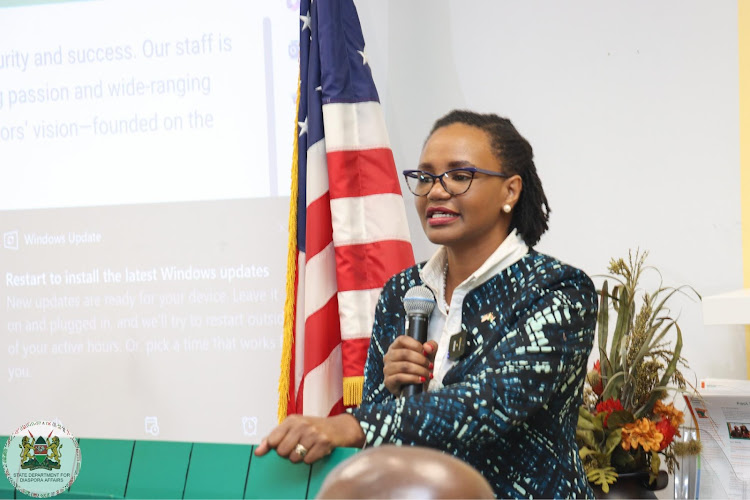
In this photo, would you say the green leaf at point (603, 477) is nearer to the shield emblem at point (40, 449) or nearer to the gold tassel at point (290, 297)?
the gold tassel at point (290, 297)

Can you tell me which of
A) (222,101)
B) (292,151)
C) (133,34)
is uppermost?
(133,34)

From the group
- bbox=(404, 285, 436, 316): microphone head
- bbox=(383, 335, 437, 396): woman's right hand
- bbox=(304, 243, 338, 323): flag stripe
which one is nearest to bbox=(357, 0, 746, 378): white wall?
bbox=(304, 243, 338, 323): flag stripe

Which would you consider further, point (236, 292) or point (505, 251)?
point (236, 292)

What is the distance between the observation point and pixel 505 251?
163cm

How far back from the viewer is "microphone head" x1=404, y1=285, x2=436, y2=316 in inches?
61.4

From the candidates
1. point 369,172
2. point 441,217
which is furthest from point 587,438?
point 369,172

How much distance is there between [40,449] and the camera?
119 cm

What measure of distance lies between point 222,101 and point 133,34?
1.44 feet

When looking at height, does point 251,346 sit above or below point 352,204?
below

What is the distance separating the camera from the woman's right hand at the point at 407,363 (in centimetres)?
145

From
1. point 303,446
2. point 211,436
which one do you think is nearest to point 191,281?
point 211,436

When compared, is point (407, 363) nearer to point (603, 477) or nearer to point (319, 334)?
point (603, 477)

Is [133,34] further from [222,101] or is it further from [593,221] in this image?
[593,221]

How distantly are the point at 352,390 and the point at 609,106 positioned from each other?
1.36 meters
